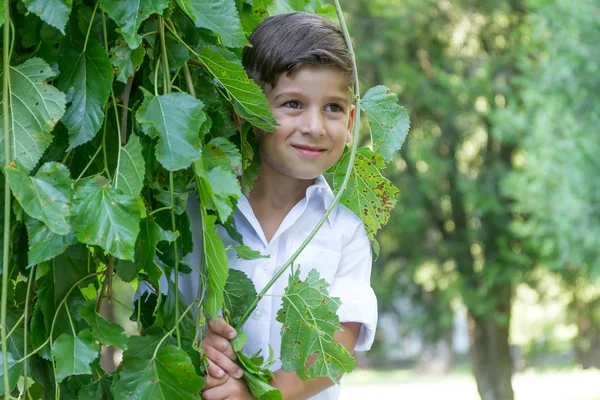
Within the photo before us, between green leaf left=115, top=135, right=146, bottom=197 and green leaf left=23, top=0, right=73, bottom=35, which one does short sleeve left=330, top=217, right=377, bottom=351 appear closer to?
green leaf left=115, top=135, right=146, bottom=197

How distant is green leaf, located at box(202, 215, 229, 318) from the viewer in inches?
55.2

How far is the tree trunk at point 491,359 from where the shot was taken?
13.9 meters

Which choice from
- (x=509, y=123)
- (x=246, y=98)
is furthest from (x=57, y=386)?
(x=509, y=123)

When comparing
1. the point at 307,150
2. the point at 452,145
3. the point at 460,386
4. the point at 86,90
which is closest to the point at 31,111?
the point at 86,90

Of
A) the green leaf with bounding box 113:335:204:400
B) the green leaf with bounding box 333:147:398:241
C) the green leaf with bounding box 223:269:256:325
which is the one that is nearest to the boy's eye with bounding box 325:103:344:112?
the green leaf with bounding box 333:147:398:241

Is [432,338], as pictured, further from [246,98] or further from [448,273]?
[246,98]

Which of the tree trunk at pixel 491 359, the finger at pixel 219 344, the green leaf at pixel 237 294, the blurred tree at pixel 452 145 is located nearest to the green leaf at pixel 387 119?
the green leaf at pixel 237 294

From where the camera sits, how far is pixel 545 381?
19156mm

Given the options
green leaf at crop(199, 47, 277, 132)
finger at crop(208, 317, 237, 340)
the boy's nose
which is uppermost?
the boy's nose

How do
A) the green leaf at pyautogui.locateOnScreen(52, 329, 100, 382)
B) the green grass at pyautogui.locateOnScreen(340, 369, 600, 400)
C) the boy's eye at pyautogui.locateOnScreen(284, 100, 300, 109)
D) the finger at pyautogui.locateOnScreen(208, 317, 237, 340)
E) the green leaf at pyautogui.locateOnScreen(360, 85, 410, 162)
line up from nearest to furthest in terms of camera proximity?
the green leaf at pyautogui.locateOnScreen(52, 329, 100, 382)
the finger at pyautogui.locateOnScreen(208, 317, 237, 340)
the green leaf at pyautogui.locateOnScreen(360, 85, 410, 162)
the boy's eye at pyautogui.locateOnScreen(284, 100, 300, 109)
the green grass at pyautogui.locateOnScreen(340, 369, 600, 400)

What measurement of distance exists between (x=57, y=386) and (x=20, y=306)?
0.71 feet

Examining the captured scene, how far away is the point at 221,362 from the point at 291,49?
0.64 meters

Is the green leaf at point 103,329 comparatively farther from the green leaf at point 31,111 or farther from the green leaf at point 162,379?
the green leaf at point 31,111

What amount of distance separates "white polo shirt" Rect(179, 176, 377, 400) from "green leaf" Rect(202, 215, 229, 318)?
373mm
